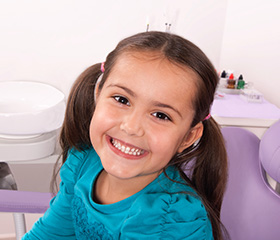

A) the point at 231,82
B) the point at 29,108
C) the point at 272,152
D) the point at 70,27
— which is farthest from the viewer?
the point at 231,82

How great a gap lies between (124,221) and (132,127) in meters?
0.23

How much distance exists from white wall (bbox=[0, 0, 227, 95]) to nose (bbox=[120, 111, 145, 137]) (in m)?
1.17

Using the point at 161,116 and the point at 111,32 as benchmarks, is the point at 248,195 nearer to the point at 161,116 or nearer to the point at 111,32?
the point at 161,116

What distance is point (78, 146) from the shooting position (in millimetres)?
1001

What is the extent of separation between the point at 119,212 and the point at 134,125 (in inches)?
10.0

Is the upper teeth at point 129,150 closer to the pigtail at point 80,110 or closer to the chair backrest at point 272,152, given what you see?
the pigtail at point 80,110

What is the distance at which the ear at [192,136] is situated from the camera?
0.79 m

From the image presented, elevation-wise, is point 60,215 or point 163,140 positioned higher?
point 163,140

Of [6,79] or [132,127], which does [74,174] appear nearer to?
[132,127]

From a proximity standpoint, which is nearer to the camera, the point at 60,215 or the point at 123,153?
the point at 123,153

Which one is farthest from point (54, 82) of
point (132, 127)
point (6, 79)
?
point (132, 127)

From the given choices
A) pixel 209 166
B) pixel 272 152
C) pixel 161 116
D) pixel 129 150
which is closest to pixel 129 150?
pixel 129 150

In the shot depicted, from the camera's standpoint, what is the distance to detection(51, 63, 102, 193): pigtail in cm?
93

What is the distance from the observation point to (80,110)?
97 centimetres
